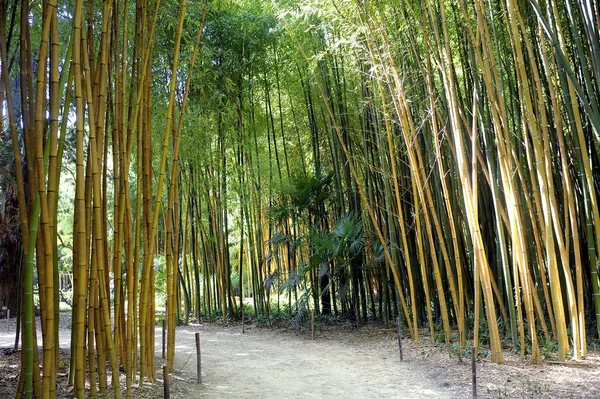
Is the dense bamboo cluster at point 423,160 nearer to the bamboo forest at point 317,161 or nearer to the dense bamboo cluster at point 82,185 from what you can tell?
the bamboo forest at point 317,161

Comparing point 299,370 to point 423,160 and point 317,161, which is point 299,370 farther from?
point 317,161

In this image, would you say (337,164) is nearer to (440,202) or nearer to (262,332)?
(440,202)

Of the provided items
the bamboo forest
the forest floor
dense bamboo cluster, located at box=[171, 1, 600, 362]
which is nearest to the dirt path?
the forest floor

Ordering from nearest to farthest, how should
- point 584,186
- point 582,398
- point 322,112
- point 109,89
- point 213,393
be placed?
point 582,398 → point 109,89 → point 213,393 → point 584,186 → point 322,112

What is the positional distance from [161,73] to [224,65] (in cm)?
163

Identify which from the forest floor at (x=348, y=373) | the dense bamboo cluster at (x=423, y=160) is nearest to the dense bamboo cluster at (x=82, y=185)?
the forest floor at (x=348, y=373)

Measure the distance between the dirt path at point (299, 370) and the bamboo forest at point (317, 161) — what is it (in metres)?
0.47

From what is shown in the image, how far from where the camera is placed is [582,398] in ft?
8.80

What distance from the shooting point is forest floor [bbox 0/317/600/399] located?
3.00 meters

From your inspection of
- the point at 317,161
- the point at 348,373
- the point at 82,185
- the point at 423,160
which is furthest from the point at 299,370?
the point at 317,161

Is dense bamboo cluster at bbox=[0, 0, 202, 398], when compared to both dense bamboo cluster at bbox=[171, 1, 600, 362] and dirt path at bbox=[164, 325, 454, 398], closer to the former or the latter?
dirt path at bbox=[164, 325, 454, 398]

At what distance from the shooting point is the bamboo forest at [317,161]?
2.39m

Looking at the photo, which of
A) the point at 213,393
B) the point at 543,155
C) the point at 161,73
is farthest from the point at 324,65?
the point at 213,393

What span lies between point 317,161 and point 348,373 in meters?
3.46
